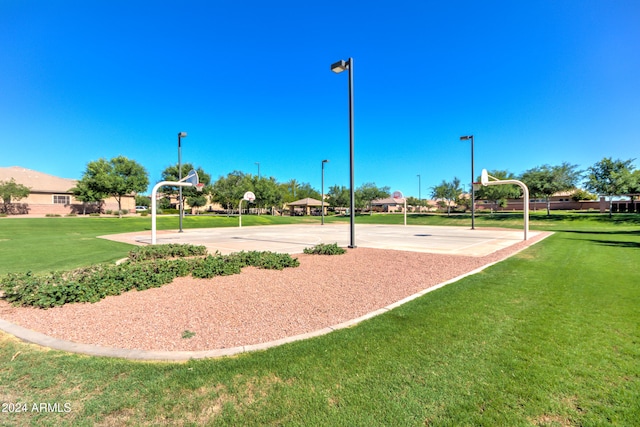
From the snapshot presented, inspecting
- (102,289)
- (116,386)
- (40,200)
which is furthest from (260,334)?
(40,200)

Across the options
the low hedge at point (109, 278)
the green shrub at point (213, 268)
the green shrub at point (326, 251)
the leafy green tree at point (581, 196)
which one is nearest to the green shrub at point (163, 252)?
the low hedge at point (109, 278)

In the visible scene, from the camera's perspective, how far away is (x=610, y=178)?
32938mm

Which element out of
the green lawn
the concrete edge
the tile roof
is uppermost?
the tile roof

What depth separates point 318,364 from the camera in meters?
2.97

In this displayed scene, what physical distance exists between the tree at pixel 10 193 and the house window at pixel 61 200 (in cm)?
429

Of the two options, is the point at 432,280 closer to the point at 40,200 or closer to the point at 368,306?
the point at 368,306

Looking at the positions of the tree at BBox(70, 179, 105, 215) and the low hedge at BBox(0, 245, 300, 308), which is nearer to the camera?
the low hedge at BBox(0, 245, 300, 308)

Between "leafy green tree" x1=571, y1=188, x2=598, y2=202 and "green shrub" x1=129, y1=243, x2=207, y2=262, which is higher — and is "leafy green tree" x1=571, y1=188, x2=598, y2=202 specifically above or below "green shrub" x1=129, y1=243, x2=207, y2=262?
above

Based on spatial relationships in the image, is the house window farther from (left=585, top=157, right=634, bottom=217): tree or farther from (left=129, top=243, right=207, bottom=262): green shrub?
(left=585, top=157, right=634, bottom=217): tree

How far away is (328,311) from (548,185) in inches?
1716

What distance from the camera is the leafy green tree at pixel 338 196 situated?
6681cm

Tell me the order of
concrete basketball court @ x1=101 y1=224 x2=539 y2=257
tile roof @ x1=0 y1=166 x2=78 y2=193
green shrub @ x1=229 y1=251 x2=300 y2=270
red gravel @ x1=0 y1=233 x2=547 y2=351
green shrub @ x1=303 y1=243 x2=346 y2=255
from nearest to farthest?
1. red gravel @ x1=0 y1=233 x2=547 y2=351
2. green shrub @ x1=229 y1=251 x2=300 y2=270
3. green shrub @ x1=303 y1=243 x2=346 y2=255
4. concrete basketball court @ x1=101 y1=224 x2=539 y2=257
5. tile roof @ x1=0 y1=166 x2=78 y2=193

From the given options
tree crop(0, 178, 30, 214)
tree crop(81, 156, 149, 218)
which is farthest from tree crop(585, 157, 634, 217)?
tree crop(0, 178, 30, 214)

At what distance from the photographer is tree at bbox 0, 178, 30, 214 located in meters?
37.2
